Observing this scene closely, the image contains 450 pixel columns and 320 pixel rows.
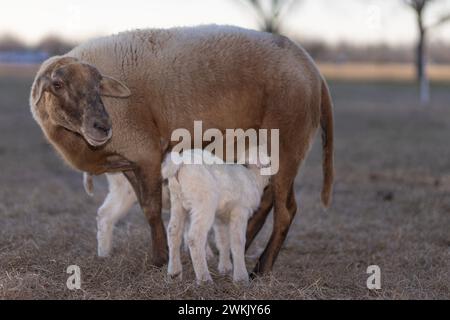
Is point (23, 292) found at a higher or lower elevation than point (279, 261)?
higher

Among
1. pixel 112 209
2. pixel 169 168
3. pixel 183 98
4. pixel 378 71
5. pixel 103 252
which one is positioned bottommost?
pixel 378 71

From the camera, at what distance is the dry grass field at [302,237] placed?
17.0 feet

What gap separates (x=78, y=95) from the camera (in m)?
5.40

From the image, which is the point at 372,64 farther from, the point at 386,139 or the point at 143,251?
the point at 143,251

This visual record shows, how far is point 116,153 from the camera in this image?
18.8 ft

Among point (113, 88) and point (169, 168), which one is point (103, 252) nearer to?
point (169, 168)

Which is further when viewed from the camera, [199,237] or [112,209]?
[112,209]

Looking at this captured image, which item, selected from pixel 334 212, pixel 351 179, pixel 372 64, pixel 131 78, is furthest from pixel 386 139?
pixel 372 64

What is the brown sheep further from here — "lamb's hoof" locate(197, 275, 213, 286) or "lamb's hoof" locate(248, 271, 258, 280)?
"lamb's hoof" locate(197, 275, 213, 286)

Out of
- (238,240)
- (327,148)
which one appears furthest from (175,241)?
(327,148)

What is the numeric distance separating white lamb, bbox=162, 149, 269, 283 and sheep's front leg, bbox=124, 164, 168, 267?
0.48ft

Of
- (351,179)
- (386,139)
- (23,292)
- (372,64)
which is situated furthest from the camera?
(372,64)

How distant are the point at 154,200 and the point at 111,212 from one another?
91 cm

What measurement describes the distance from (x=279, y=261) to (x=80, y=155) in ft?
6.85
